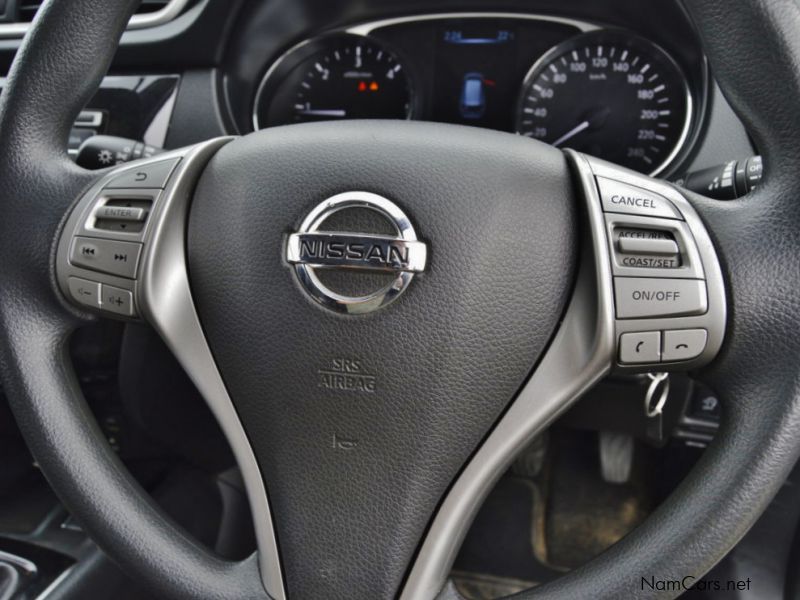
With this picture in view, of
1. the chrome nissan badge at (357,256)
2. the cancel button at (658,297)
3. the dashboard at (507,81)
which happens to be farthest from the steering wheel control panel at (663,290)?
the dashboard at (507,81)

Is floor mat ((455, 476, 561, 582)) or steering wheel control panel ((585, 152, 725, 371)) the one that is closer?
steering wheel control panel ((585, 152, 725, 371))

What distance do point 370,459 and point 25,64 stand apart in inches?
19.9

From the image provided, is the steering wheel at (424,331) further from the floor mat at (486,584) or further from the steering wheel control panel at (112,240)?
the floor mat at (486,584)

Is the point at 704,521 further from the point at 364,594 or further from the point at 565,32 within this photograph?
the point at 565,32

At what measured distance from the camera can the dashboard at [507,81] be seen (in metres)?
1.42

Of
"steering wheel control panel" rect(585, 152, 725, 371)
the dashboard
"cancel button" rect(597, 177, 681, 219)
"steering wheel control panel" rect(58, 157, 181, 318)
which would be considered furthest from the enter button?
the dashboard

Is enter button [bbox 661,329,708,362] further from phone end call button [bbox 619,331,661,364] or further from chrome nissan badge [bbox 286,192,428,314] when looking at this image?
chrome nissan badge [bbox 286,192,428,314]

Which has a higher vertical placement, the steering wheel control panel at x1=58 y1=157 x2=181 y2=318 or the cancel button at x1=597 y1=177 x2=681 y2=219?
the cancel button at x1=597 y1=177 x2=681 y2=219

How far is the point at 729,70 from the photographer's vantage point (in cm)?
70

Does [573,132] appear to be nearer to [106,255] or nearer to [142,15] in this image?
[142,15]

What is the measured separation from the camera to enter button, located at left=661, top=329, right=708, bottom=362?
2.19 ft

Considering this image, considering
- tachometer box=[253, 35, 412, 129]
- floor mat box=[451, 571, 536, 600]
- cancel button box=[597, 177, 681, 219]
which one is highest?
cancel button box=[597, 177, 681, 219]

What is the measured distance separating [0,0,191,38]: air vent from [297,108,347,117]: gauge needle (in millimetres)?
292

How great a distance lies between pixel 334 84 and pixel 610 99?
0.51 m
